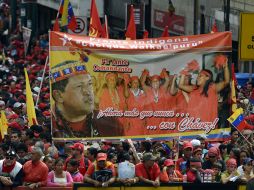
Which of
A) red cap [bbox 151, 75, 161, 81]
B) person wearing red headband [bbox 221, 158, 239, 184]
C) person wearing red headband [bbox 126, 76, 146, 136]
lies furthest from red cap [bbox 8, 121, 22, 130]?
person wearing red headband [bbox 221, 158, 239, 184]

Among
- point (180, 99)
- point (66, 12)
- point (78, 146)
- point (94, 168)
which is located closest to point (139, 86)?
point (180, 99)

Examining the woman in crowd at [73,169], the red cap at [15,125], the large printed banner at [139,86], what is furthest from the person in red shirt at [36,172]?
the red cap at [15,125]

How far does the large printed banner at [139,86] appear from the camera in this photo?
18719 mm

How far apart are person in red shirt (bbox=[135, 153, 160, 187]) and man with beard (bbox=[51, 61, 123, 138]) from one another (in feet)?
8.49

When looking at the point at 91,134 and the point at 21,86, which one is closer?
the point at 91,134

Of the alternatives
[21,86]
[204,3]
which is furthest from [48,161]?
[204,3]

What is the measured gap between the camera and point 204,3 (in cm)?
4288

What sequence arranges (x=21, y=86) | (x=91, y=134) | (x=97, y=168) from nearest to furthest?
(x=97, y=168) → (x=91, y=134) → (x=21, y=86)

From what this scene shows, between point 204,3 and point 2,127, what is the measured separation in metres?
22.0

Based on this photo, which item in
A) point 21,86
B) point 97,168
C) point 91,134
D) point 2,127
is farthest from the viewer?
point 21,86

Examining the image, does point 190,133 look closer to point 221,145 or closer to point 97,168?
point 221,145

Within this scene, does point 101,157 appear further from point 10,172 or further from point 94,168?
point 10,172

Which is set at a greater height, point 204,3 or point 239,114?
point 204,3

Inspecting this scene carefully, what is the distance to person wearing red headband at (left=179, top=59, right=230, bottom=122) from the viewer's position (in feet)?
62.4
